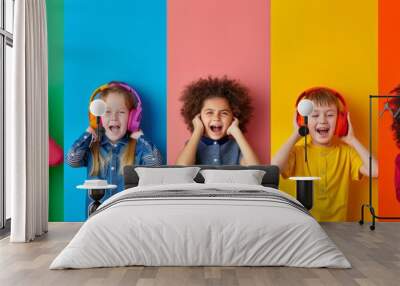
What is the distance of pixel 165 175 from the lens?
6.57m

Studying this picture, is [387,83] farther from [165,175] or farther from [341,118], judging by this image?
[165,175]

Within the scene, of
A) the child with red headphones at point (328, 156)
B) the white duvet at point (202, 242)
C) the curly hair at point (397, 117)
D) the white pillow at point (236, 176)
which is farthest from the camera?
the curly hair at point (397, 117)

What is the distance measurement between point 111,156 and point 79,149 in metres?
0.40

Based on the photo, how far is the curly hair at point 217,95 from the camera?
273 inches

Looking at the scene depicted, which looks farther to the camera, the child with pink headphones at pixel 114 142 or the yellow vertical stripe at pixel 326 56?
the yellow vertical stripe at pixel 326 56

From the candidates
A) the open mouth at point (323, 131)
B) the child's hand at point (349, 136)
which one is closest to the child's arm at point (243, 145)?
the open mouth at point (323, 131)

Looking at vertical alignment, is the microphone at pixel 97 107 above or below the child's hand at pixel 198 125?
above

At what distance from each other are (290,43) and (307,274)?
3749 millimetres

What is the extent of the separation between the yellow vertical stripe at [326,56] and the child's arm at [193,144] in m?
0.94

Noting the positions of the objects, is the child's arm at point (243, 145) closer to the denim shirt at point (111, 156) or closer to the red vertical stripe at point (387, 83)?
the denim shirt at point (111, 156)

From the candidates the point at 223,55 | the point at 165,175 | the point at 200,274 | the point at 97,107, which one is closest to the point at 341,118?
the point at 223,55

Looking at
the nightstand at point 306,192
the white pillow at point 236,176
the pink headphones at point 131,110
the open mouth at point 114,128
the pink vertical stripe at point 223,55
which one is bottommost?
the nightstand at point 306,192

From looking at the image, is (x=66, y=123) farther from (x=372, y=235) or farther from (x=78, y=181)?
(x=372, y=235)

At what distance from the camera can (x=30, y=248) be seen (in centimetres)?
536
